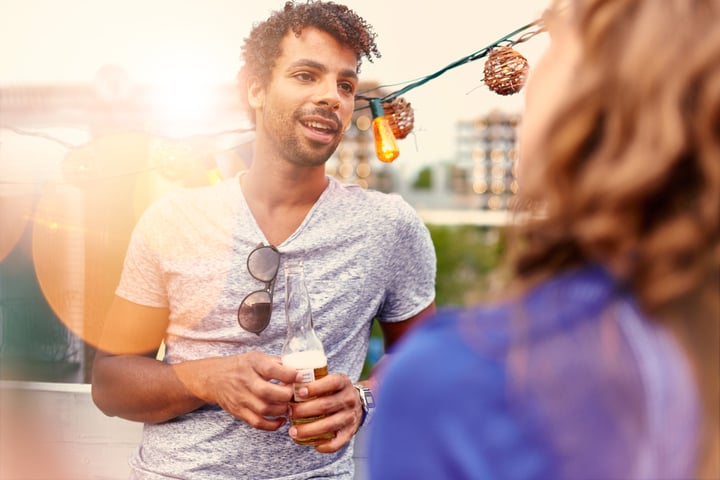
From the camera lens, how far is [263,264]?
5.68 feet

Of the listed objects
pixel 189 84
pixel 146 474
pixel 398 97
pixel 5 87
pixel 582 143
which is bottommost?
pixel 146 474

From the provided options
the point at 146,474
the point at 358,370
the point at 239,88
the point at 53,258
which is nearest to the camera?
the point at 146,474

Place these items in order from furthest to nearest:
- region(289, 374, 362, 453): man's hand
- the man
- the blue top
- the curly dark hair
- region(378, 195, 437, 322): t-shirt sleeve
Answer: the curly dark hair, region(378, 195, 437, 322): t-shirt sleeve, the man, region(289, 374, 362, 453): man's hand, the blue top

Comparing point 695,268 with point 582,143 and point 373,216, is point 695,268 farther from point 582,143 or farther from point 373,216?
point 373,216

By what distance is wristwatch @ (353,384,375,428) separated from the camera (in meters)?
1.67

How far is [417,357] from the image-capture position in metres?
0.51

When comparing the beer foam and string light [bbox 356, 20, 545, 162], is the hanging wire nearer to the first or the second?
string light [bbox 356, 20, 545, 162]

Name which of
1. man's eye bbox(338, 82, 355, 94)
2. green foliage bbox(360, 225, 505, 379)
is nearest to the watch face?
man's eye bbox(338, 82, 355, 94)

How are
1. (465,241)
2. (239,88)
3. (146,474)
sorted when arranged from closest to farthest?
(146,474), (239,88), (465,241)

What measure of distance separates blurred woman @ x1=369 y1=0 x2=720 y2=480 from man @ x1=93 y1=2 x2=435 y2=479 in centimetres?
98

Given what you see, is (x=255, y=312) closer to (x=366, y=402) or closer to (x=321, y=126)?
(x=366, y=402)

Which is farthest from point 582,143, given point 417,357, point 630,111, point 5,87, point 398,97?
point 5,87

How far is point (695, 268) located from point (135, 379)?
1486 millimetres

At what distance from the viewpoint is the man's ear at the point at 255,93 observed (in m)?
2.11
